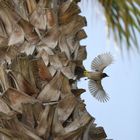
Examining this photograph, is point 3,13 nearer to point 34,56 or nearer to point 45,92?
point 34,56

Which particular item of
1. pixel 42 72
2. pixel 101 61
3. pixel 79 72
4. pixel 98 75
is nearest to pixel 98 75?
pixel 98 75

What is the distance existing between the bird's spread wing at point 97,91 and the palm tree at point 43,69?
0.31m

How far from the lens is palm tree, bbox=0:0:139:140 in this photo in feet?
11.0

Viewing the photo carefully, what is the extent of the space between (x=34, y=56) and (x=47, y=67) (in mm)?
129

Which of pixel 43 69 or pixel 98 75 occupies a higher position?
pixel 43 69

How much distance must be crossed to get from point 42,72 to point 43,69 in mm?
23

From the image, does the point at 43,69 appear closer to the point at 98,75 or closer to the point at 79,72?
the point at 79,72

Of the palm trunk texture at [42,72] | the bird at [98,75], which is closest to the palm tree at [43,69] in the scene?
the palm trunk texture at [42,72]

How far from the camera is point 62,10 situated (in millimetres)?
3969

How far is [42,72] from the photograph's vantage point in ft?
11.7

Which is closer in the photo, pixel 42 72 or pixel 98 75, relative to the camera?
pixel 42 72

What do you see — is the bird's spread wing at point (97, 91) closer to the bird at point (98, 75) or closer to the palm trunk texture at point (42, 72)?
the bird at point (98, 75)

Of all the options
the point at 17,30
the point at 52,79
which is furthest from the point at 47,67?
the point at 17,30

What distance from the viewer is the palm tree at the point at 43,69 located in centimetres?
336
